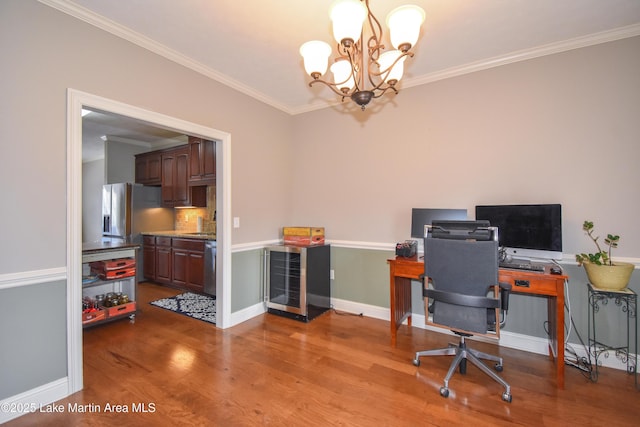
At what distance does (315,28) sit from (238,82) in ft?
4.14

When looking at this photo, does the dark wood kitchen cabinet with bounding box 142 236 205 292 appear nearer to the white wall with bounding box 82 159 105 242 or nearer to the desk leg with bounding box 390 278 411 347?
the white wall with bounding box 82 159 105 242

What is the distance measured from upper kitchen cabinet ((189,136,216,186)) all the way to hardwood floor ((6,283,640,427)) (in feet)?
7.35

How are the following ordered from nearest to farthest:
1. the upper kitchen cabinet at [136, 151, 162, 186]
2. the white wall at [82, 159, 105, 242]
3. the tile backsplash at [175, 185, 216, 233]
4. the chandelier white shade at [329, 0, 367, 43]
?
the chandelier white shade at [329, 0, 367, 43] → the tile backsplash at [175, 185, 216, 233] → the upper kitchen cabinet at [136, 151, 162, 186] → the white wall at [82, 159, 105, 242]

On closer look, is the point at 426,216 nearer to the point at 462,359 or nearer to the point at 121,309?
the point at 462,359

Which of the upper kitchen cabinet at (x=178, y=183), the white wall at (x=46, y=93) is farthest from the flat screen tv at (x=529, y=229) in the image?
the upper kitchen cabinet at (x=178, y=183)

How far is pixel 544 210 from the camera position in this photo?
Answer: 7.55 feet

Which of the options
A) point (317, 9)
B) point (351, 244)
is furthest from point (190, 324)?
point (317, 9)

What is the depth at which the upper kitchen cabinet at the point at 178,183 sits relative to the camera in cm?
457

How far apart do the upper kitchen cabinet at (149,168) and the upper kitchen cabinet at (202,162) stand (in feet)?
3.18

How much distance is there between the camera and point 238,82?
3.12m

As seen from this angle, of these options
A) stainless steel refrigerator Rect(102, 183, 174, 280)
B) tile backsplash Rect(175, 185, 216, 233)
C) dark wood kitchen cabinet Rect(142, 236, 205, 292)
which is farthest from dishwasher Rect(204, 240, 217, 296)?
stainless steel refrigerator Rect(102, 183, 174, 280)

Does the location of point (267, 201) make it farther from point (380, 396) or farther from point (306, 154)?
point (380, 396)

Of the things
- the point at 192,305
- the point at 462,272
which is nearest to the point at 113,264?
the point at 192,305

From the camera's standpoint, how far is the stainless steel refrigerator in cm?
477
